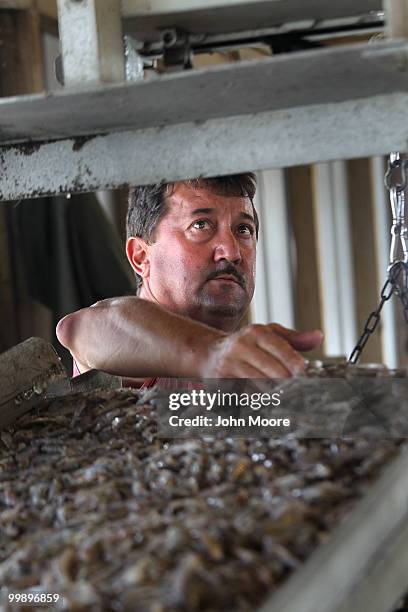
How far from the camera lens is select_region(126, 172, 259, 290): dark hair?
2.37 meters

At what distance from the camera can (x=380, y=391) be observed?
1239 millimetres

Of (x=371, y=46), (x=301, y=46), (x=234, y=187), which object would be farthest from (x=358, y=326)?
(x=371, y=46)

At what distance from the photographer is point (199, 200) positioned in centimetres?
238

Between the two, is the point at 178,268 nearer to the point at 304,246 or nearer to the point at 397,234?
the point at 397,234

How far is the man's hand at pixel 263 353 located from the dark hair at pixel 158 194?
1.04 meters

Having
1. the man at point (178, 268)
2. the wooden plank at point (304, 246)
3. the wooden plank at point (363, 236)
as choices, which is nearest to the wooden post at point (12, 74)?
the man at point (178, 268)

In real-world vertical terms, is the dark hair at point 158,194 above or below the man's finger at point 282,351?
above

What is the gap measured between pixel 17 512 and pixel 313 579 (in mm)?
513

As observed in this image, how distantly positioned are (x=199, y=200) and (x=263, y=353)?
1130 millimetres

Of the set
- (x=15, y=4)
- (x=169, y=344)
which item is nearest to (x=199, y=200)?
(x=169, y=344)

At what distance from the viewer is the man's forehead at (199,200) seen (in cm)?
237

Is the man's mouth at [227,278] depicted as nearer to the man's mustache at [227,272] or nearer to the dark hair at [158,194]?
the man's mustache at [227,272]

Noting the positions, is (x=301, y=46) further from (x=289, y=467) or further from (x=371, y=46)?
(x=289, y=467)

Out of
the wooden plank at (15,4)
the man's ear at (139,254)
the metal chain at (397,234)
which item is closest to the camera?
the metal chain at (397,234)
